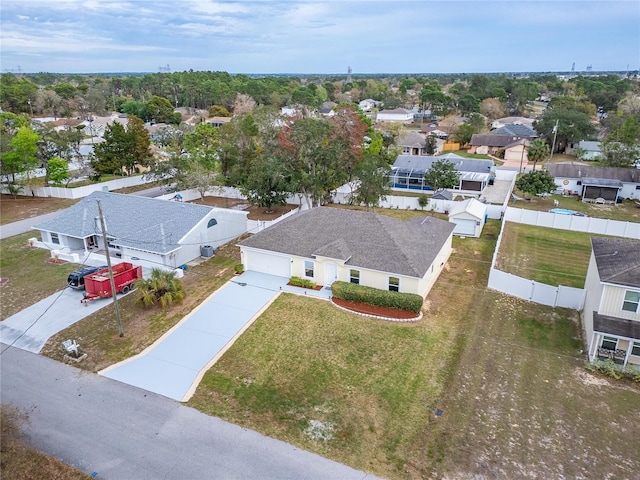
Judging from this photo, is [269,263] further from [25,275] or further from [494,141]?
[494,141]

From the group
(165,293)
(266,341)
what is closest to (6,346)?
(165,293)

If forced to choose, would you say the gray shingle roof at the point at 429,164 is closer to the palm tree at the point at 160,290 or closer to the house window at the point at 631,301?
the house window at the point at 631,301

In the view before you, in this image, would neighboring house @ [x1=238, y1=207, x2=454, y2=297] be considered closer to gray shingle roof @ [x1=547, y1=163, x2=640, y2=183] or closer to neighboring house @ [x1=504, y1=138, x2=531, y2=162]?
gray shingle roof @ [x1=547, y1=163, x2=640, y2=183]

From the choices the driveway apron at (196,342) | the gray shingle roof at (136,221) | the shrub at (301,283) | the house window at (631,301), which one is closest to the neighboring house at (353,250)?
the shrub at (301,283)

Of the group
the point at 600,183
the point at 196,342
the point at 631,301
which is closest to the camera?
the point at 631,301

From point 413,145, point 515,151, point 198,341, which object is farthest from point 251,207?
point 515,151

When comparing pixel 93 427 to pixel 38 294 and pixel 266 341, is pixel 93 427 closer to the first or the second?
pixel 266 341
